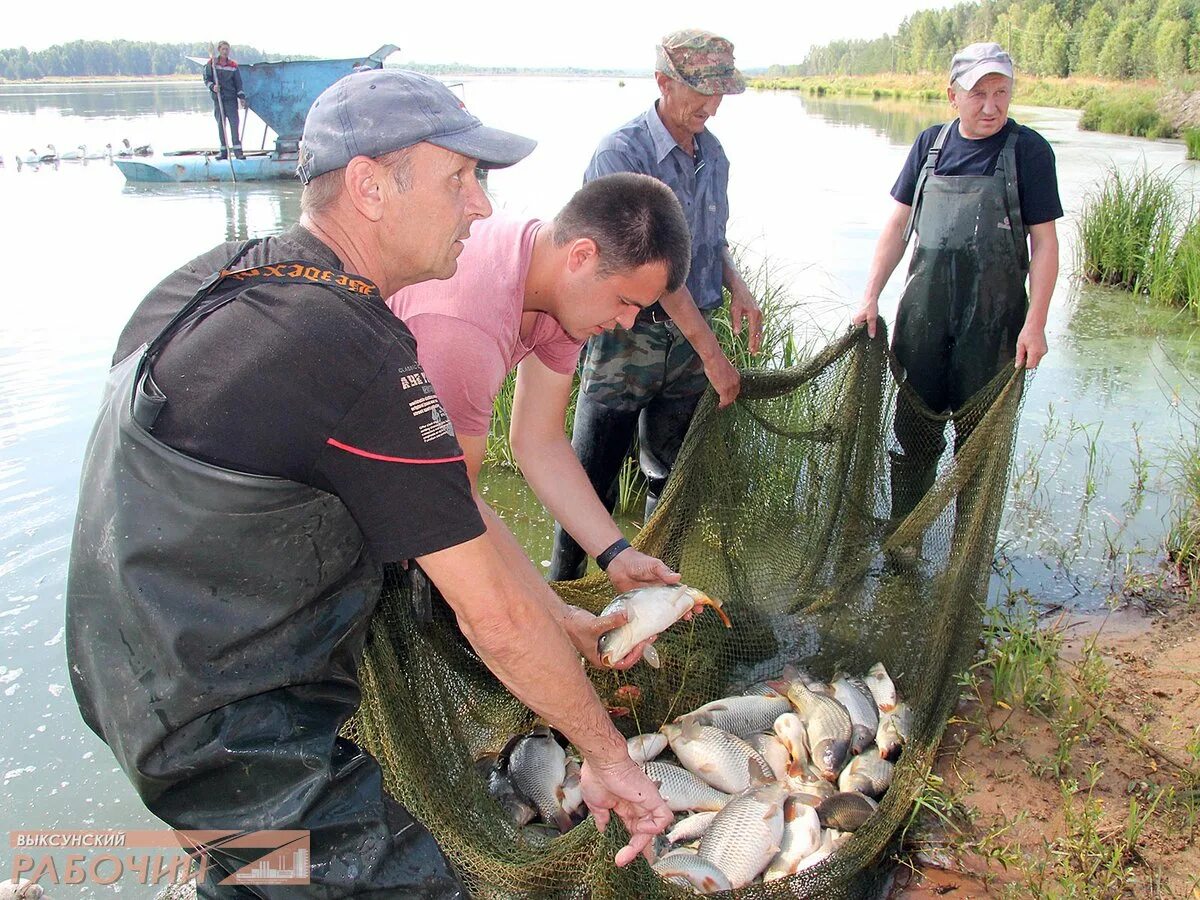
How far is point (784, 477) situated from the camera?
13.3 feet

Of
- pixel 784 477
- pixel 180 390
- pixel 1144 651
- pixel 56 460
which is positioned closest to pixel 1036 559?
pixel 1144 651

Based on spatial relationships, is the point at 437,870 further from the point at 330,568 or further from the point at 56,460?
the point at 56,460

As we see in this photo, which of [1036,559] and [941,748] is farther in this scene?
[1036,559]

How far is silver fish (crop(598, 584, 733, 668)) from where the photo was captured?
2699 millimetres

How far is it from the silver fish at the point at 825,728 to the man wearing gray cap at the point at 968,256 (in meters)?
1.35

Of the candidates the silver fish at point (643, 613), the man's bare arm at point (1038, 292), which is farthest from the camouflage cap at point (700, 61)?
the silver fish at point (643, 613)

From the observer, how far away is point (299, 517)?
1569 mm

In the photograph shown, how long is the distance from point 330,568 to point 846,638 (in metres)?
2.49

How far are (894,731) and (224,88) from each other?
68.0ft

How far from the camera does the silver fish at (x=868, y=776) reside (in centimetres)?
298

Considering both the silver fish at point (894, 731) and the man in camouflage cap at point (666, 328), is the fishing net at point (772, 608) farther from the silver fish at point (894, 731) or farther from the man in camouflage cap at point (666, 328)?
the man in camouflage cap at point (666, 328)

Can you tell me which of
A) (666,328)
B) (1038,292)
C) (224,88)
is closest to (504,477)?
(666,328)

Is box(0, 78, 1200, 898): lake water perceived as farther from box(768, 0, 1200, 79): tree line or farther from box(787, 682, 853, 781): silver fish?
box(768, 0, 1200, 79): tree line

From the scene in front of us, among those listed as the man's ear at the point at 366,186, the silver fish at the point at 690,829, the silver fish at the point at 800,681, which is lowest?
the silver fish at the point at 690,829
